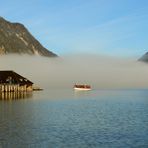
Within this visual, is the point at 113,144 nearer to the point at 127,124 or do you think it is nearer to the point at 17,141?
the point at 17,141

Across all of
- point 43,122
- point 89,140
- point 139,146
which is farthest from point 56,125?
point 139,146

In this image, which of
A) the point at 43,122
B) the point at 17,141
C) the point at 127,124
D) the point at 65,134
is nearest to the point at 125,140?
the point at 65,134

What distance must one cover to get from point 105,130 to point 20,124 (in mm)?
13295

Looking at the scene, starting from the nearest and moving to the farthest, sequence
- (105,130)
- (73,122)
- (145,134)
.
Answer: (145,134), (105,130), (73,122)

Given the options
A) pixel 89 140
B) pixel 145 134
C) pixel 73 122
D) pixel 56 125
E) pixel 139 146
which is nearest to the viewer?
pixel 139 146

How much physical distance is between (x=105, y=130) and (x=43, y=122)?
41.7 feet

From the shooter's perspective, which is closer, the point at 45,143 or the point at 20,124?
the point at 45,143

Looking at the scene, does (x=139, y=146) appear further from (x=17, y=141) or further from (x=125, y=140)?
(x=17, y=141)

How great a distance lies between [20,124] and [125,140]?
1966cm

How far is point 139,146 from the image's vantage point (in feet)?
141

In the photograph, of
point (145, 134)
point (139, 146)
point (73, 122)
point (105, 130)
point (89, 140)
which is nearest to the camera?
point (139, 146)

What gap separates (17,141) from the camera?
1795 inches

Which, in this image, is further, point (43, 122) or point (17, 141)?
point (43, 122)

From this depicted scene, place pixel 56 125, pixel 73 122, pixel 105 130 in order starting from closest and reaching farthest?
1. pixel 105 130
2. pixel 56 125
3. pixel 73 122
